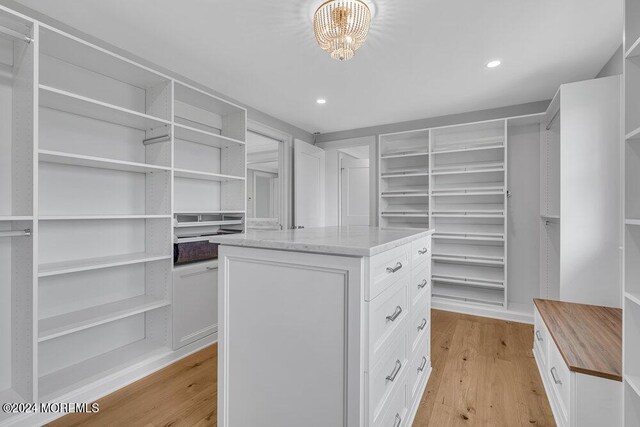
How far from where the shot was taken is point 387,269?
1273mm

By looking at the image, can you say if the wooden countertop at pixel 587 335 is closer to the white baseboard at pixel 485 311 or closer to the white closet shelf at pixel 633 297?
the white closet shelf at pixel 633 297

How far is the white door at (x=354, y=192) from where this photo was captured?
5051mm

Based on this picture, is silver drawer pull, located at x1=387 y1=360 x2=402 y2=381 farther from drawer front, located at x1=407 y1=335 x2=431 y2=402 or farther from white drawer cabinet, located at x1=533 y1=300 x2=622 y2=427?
white drawer cabinet, located at x1=533 y1=300 x2=622 y2=427

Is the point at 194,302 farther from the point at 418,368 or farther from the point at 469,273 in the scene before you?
the point at 469,273

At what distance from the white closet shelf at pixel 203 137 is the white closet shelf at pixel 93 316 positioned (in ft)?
4.59

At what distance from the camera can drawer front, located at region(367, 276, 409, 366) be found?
3.68ft

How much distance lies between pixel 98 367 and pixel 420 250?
2308mm

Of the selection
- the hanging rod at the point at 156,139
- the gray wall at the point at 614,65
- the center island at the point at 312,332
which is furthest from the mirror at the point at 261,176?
the gray wall at the point at 614,65

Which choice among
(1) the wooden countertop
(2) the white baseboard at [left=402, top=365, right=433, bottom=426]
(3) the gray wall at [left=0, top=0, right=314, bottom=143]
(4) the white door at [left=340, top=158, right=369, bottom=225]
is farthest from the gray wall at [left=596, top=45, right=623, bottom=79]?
(3) the gray wall at [left=0, top=0, right=314, bottom=143]

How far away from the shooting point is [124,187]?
7.84 feet

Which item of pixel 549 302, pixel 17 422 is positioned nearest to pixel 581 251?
pixel 549 302

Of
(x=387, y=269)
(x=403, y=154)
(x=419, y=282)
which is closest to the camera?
(x=387, y=269)

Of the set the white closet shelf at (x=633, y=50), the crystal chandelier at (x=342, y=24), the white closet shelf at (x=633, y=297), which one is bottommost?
the white closet shelf at (x=633, y=297)

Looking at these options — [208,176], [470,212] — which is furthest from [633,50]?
[208,176]
